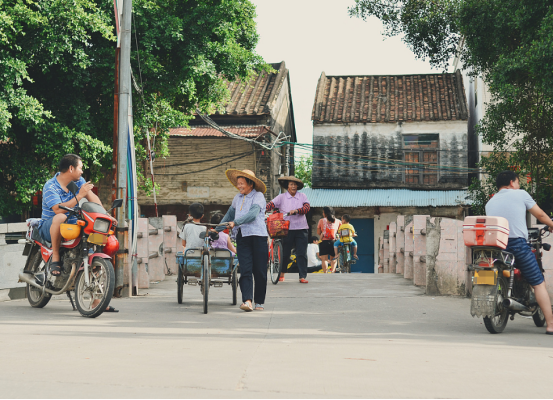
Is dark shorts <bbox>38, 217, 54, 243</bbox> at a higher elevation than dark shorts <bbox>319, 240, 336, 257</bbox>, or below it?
higher

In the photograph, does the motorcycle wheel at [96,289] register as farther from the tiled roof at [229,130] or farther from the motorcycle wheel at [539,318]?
the tiled roof at [229,130]

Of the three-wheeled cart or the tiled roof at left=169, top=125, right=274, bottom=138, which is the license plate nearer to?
the three-wheeled cart

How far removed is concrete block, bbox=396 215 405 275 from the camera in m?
14.5

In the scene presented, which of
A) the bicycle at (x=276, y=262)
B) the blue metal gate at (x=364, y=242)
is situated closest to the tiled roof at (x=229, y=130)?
the blue metal gate at (x=364, y=242)

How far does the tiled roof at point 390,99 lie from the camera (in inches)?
1115

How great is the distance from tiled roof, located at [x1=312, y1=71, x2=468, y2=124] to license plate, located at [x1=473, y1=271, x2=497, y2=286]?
22.1m

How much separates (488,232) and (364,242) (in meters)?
22.2

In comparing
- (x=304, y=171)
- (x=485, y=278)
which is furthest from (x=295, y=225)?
(x=304, y=171)

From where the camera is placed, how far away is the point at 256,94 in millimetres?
30562

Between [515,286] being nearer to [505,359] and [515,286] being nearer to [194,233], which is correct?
[505,359]

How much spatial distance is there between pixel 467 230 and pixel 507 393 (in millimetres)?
3057

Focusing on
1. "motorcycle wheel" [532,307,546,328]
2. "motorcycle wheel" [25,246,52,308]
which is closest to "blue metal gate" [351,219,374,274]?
"motorcycle wheel" [25,246,52,308]

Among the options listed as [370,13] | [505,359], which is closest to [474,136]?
[370,13]

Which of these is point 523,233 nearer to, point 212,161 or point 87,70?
point 87,70
